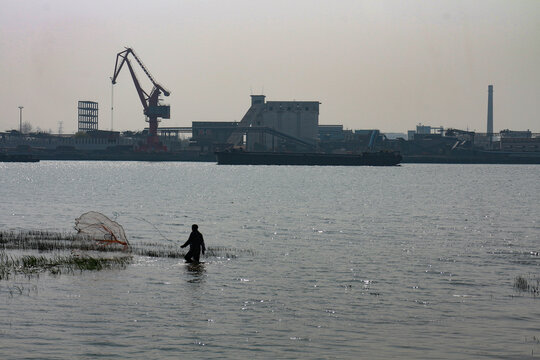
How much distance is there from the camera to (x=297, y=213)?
70062 millimetres

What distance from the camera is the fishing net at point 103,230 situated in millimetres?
35194

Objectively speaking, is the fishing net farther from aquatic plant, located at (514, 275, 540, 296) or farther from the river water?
aquatic plant, located at (514, 275, 540, 296)

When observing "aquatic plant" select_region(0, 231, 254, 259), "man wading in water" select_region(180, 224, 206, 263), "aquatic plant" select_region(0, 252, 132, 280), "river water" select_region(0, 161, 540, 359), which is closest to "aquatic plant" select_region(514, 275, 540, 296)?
"river water" select_region(0, 161, 540, 359)

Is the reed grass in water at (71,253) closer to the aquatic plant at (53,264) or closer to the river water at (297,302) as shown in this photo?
the aquatic plant at (53,264)

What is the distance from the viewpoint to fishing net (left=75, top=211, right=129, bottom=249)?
115 feet

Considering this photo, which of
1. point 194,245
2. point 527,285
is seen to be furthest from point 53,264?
point 527,285

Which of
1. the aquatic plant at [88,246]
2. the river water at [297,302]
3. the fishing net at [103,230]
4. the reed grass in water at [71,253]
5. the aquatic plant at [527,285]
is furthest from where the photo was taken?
the aquatic plant at [88,246]

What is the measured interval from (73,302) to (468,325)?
11.7 m

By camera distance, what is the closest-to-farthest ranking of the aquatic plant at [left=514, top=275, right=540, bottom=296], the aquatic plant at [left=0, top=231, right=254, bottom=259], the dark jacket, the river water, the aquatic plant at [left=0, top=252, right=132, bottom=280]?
the river water
the aquatic plant at [left=514, top=275, right=540, bottom=296]
the aquatic plant at [left=0, top=252, right=132, bottom=280]
the dark jacket
the aquatic plant at [left=0, top=231, right=254, bottom=259]

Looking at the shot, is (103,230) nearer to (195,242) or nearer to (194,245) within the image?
(194,245)

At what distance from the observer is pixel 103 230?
39656 millimetres

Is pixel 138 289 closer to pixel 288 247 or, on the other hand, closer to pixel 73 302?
pixel 73 302

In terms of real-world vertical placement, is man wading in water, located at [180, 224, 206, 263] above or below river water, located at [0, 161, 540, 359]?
above

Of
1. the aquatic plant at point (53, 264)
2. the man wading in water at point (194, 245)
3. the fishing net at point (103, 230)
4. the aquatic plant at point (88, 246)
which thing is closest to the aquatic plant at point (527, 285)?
the man wading in water at point (194, 245)
